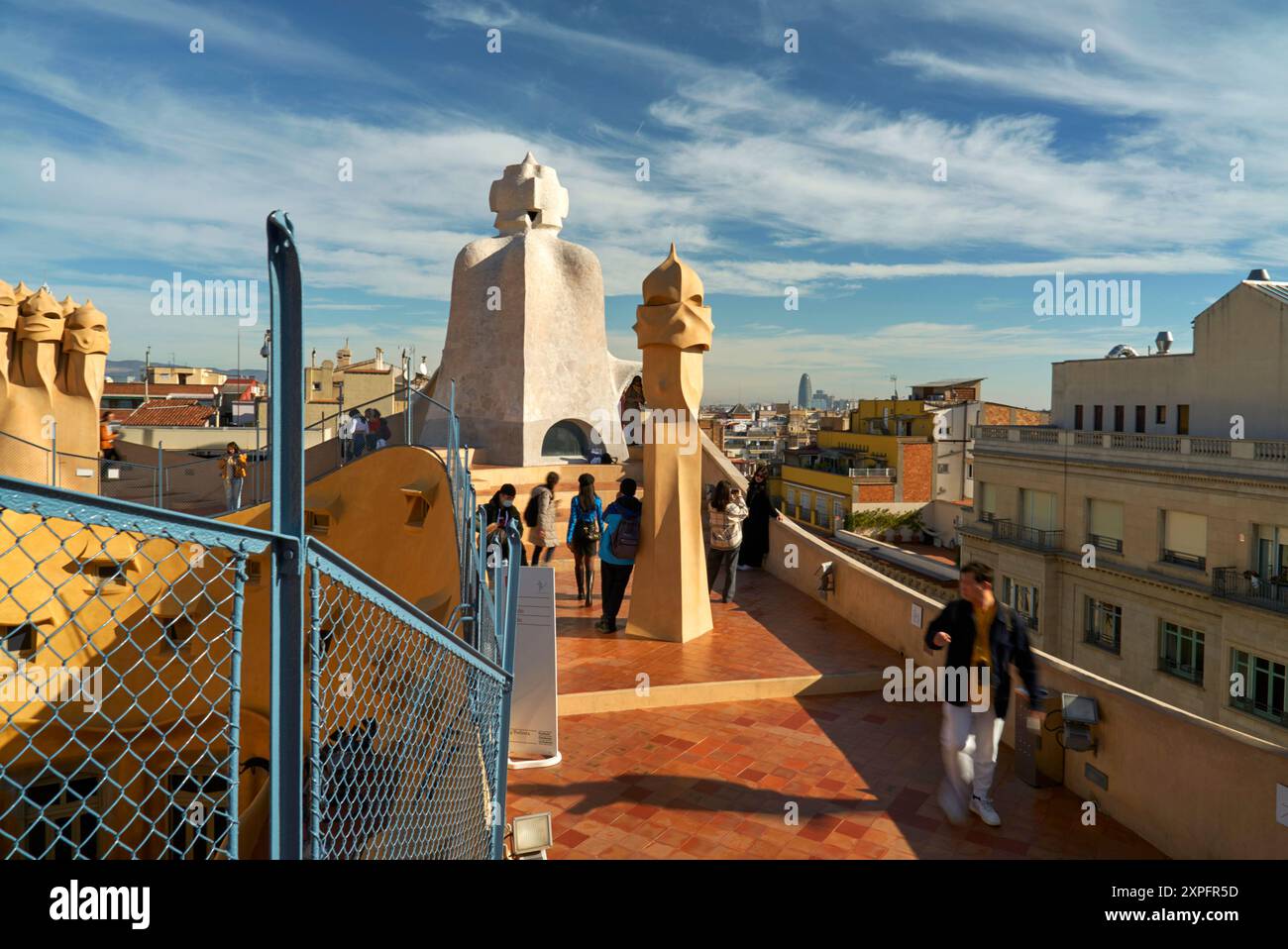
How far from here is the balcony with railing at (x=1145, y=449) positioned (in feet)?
63.0

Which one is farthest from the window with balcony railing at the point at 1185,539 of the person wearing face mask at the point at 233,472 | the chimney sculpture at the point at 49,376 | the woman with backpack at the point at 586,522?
the chimney sculpture at the point at 49,376

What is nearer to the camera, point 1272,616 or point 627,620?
point 627,620

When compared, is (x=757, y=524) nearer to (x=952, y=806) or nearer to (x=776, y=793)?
(x=776, y=793)

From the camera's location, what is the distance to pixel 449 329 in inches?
851

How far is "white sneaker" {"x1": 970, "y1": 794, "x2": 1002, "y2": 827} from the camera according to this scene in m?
4.80

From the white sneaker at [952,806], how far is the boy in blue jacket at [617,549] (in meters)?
4.37

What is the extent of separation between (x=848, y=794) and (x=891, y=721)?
1401 mm

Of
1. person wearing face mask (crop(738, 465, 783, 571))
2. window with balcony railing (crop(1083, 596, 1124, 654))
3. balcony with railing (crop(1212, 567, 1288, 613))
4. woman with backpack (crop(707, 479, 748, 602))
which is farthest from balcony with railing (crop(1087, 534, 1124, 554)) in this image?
woman with backpack (crop(707, 479, 748, 602))

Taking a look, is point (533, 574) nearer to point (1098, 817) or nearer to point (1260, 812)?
point (1098, 817)

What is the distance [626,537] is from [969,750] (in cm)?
448

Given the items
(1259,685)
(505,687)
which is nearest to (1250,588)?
(1259,685)

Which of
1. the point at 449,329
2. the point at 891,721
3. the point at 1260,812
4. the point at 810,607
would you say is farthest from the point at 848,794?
the point at 449,329

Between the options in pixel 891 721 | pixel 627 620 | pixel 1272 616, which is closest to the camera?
pixel 891 721
